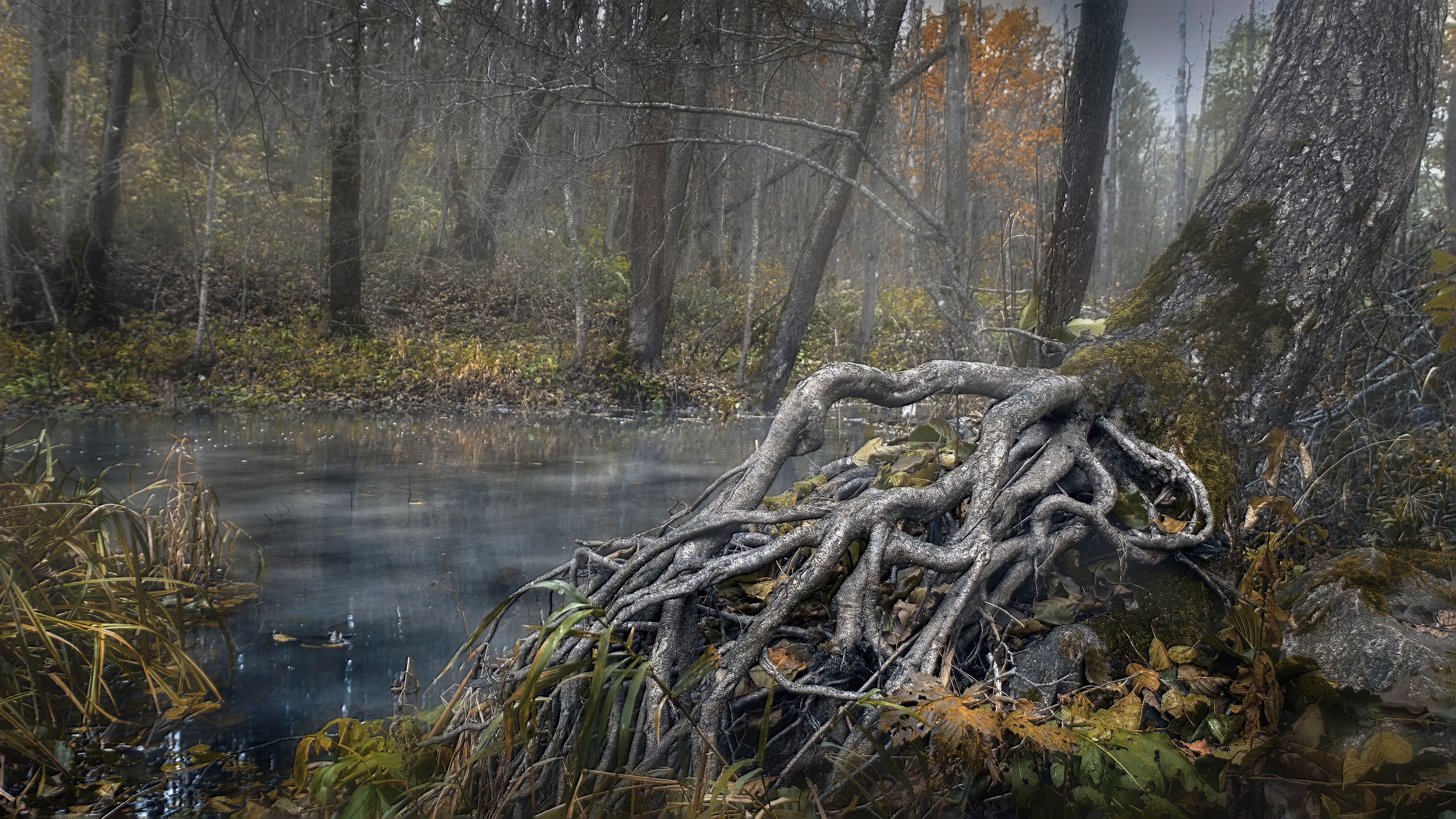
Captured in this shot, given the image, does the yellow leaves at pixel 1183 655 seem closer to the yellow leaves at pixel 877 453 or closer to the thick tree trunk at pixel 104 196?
the yellow leaves at pixel 877 453

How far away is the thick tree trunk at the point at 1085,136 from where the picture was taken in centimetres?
633

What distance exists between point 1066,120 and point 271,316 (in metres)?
14.3

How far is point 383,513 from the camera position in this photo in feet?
23.5

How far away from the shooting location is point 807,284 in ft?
47.6

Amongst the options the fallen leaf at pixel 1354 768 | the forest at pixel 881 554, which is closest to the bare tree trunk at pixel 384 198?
the forest at pixel 881 554

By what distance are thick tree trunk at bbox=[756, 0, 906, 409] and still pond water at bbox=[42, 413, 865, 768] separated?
2050 mm

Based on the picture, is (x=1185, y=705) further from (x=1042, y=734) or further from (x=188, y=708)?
(x=188, y=708)

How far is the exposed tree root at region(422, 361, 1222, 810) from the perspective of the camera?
2697 mm

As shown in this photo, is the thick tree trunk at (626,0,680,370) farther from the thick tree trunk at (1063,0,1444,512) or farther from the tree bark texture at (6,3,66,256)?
the thick tree trunk at (1063,0,1444,512)

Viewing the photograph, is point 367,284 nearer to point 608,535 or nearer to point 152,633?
point 608,535

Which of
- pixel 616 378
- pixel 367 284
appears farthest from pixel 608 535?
pixel 367 284

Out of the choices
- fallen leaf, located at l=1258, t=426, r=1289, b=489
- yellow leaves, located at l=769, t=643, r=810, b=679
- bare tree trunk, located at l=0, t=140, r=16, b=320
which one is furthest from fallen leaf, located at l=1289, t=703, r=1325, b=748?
bare tree trunk, located at l=0, t=140, r=16, b=320

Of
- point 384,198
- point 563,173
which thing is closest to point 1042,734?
point 563,173

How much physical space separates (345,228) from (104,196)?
371cm
